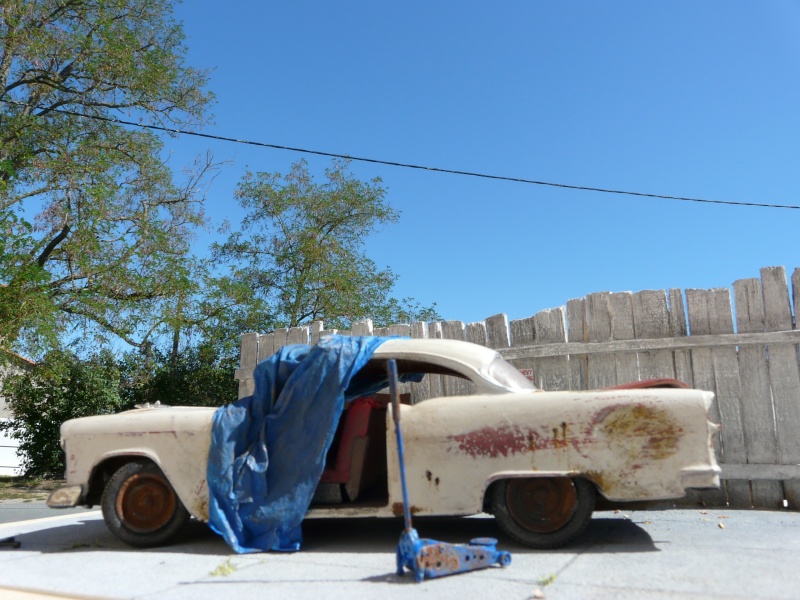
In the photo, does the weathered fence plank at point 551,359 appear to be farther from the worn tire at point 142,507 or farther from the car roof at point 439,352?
the worn tire at point 142,507

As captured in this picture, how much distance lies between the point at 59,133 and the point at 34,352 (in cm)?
572

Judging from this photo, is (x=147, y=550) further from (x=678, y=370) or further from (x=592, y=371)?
(x=678, y=370)

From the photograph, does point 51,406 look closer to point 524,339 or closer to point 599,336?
point 524,339

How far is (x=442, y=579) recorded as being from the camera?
382 centimetres

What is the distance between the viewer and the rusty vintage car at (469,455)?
429cm

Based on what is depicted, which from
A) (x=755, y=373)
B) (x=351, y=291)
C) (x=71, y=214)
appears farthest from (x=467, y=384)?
(x=351, y=291)

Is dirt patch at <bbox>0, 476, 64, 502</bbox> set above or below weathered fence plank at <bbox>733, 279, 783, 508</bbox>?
below

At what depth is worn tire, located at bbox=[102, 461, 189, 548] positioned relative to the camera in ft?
16.9

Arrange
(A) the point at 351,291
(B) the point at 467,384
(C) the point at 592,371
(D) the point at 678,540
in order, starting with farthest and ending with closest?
(A) the point at 351,291 < (B) the point at 467,384 < (C) the point at 592,371 < (D) the point at 678,540

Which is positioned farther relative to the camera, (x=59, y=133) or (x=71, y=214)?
(x=59, y=133)

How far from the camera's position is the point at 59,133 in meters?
15.9

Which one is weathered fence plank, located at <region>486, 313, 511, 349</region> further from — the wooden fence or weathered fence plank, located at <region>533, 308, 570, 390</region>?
weathered fence plank, located at <region>533, 308, 570, 390</region>

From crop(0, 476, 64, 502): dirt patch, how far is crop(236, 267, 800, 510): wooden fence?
853cm

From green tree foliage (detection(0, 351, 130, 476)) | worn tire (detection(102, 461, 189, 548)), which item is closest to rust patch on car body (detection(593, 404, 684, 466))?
worn tire (detection(102, 461, 189, 548))
